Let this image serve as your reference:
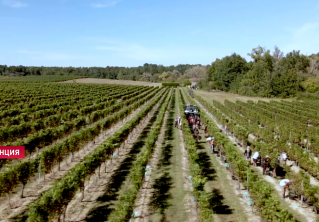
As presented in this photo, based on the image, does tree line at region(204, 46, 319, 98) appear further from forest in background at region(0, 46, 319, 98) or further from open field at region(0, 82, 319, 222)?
open field at region(0, 82, 319, 222)

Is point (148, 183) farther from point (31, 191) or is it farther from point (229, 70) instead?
→ point (229, 70)

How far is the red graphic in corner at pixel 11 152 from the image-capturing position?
17.8 meters

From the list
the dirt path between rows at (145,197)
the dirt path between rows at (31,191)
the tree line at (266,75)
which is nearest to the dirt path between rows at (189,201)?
the dirt path between rows at (145,197)

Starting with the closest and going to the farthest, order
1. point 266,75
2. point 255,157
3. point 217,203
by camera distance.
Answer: point 217,203 → point 255,157 → point 266,75

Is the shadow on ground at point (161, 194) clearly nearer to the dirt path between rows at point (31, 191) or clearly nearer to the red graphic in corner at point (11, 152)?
the dirt path between rows at point (31, 191)

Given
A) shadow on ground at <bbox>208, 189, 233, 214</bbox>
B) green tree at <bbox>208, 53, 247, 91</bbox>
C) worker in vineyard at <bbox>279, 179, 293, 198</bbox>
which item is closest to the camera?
shadow on ground at <bbox>208, 189, 233, 214</bbox>

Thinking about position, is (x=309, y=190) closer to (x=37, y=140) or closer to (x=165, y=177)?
(x=165, y=177)

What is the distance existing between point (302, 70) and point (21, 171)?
103327 millimetres

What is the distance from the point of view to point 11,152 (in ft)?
59.8

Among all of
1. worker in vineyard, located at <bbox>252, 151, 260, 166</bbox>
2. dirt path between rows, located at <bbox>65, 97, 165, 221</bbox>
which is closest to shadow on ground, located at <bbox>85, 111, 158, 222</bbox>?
dirt path between rows, located at <bbox>65, 97, 165, 221</bbox>

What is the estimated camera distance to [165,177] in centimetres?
1722

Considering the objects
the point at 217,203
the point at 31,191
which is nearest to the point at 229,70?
the point at 217,203

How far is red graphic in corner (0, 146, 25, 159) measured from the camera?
17756 mm

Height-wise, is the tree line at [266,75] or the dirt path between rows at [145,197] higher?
the tree line at [266,75]
